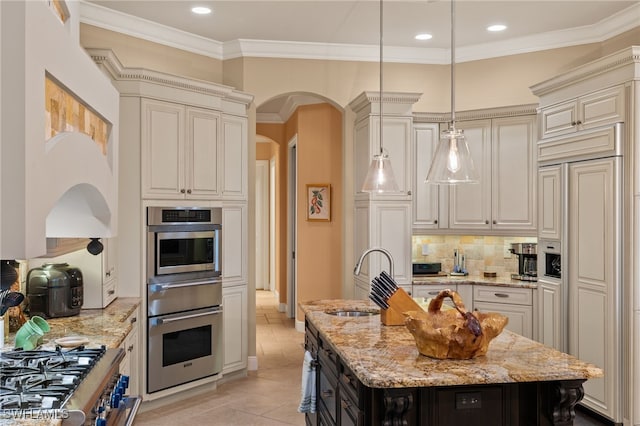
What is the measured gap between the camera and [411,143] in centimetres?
529

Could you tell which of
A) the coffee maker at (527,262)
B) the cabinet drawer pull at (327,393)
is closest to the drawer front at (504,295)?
the coffee maker at (527,262)

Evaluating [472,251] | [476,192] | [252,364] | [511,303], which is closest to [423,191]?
[476,192]

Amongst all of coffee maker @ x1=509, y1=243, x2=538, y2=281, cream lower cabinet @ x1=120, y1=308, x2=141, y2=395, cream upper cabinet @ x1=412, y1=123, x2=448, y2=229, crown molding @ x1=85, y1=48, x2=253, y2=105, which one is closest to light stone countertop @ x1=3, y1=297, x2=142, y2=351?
cream lower cabinet @ x1=120, y1=308, x2=141, y2=395

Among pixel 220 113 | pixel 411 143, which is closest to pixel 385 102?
pixel 411 143

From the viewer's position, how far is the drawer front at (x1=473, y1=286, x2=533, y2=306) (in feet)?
16.4

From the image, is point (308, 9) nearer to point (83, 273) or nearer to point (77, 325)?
point (83, 273)

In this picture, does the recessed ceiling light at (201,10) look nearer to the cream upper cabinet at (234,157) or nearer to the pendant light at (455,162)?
the cream upper cabinet at (234,157)

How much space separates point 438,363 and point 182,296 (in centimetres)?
268

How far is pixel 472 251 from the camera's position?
5816 millimetres

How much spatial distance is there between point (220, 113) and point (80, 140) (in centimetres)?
389

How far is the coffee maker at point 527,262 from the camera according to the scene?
17.4ft

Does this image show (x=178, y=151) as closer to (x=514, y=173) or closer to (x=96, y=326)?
(x=96, y=326)

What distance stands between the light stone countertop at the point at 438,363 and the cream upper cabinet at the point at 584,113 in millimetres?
1823

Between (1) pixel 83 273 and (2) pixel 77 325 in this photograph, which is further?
(1) pixel 83 273
